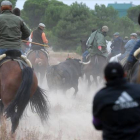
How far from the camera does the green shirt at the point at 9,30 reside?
8.66 metres

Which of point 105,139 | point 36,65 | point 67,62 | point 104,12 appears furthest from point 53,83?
point 104,12

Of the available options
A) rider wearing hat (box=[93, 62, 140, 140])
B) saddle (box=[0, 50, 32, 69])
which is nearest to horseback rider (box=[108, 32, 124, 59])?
saddle (box=[0, 50, 32, 69])

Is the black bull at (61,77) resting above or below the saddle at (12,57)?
below

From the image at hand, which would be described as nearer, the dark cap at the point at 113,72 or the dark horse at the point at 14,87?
the dark cap at the point at 113,72

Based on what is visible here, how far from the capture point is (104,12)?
50781 mm

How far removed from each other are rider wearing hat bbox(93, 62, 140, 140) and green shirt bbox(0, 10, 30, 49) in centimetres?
459

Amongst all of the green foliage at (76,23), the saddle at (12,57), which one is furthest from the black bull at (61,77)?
the green foliage at (76,23)

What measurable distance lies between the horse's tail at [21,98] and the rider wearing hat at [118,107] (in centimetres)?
382

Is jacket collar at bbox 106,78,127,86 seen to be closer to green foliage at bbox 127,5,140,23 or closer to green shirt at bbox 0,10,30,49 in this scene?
green shirt at bbox 0,10,30,49

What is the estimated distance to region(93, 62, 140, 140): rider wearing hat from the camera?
Answer: 14.0ft

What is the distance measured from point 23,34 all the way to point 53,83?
566 centimetres

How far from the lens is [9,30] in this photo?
8688 mm

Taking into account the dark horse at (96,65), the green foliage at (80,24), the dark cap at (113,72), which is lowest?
the green foliage at (80,24)

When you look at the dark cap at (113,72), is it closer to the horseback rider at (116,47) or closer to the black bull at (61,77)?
the black bull at (61,77)
